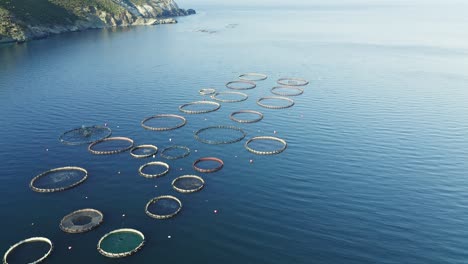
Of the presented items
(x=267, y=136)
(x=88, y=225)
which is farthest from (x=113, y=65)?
(x=88, y=225)

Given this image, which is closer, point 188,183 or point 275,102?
point 188,183

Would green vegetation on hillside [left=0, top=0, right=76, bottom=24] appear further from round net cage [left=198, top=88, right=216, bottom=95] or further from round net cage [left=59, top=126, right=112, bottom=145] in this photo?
round net cage [left=59, top=126, right=112, bottom=145]

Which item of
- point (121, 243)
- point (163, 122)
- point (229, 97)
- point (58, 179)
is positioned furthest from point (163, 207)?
point (229, 97)

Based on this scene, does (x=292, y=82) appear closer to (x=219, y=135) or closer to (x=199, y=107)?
(x=199, y=107)

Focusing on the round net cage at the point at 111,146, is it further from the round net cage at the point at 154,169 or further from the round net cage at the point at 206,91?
the round net cage at the point at 206,91

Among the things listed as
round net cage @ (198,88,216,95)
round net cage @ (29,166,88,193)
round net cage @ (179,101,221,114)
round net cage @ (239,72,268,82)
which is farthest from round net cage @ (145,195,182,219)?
round net cage @ (239,72,268,82)

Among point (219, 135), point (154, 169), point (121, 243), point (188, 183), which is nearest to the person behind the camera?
point (121, 243)

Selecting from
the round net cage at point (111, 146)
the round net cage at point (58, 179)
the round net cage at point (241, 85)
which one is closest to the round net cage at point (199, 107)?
the round net cage at point (241, 85)
